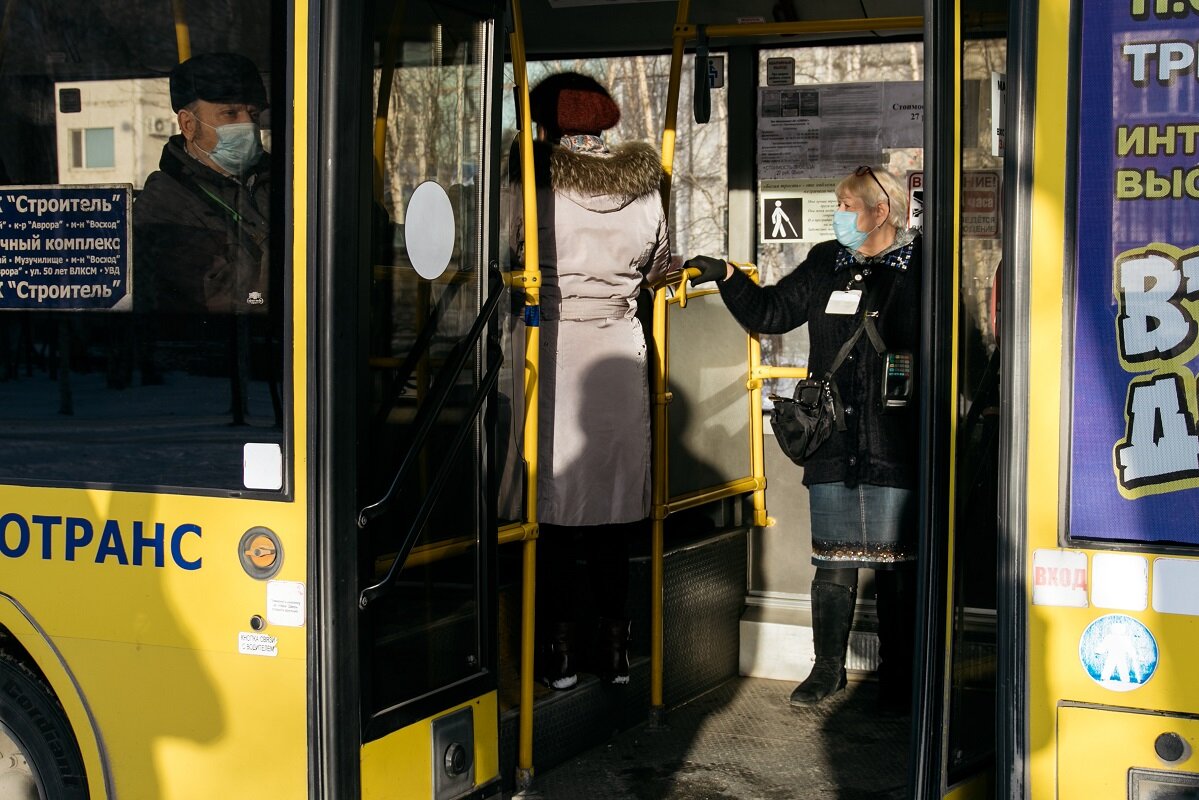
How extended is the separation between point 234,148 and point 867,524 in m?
2.56

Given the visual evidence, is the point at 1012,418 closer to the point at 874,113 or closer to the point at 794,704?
the point at 794,704

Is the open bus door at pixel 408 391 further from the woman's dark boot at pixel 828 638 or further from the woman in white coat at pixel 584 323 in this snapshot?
the woman's dark boot at pixel 828 638

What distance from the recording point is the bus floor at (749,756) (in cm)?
435

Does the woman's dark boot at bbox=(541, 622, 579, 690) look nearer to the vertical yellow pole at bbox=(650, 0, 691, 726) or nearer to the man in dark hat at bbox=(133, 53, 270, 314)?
the vertical yellow pole at bbox=(650, 0, 691, 726)

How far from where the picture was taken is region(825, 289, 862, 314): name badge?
4.64 meters

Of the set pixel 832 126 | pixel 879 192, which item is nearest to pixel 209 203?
pixel 879 192

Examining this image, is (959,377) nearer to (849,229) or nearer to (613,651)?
(849,229)

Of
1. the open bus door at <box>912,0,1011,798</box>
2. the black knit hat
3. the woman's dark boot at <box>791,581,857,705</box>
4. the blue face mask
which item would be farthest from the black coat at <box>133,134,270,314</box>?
the woman's dark boot at <box>791,581,857,705</box>

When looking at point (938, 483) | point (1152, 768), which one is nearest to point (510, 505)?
point (938, 483)

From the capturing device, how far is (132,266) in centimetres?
313

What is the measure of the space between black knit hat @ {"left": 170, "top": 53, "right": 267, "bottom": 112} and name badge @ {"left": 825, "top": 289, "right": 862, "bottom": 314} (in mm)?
2275

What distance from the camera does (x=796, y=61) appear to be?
5617 millimetres

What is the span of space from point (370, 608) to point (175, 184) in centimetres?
104

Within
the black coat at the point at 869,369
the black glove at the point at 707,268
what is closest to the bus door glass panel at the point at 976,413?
the black coat at the point at 869,369
